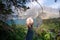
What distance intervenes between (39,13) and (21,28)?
34 cm

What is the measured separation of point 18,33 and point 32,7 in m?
0.43

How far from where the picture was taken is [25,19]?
64.5ft

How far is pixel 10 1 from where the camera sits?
1973 centimetres

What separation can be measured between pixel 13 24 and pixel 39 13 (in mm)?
413

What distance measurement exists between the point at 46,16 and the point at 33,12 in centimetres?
20

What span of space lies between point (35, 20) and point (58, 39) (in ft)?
1.42

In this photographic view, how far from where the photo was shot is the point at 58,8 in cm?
1973

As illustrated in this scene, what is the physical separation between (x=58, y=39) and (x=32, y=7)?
0.60m

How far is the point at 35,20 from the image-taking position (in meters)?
19.7

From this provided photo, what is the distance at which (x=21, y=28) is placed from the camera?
19.7 m

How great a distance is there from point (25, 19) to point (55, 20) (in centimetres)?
44

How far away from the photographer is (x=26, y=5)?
64.6ft

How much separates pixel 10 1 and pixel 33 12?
1.22ft

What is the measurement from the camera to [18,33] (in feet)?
64.6
